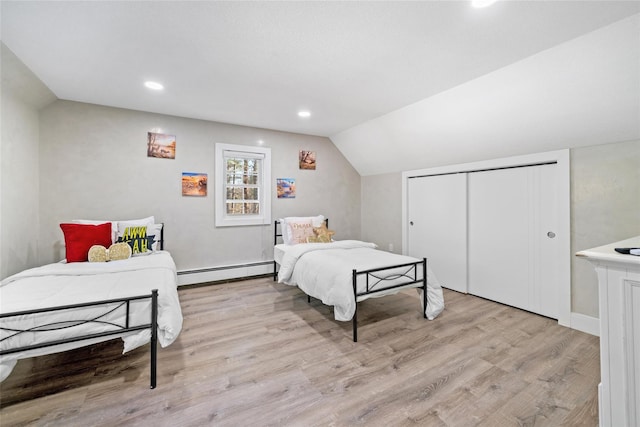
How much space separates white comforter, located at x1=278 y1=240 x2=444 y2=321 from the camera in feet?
8.21

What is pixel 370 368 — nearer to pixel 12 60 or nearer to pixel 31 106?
pixel 12 60

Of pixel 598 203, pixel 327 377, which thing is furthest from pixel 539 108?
pixel 327 377

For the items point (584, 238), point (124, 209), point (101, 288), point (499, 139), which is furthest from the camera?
point (124, 209)

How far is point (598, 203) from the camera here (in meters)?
2.58

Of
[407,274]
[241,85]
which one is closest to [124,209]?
[241,85]

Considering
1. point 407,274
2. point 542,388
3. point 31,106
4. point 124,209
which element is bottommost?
point 542,388

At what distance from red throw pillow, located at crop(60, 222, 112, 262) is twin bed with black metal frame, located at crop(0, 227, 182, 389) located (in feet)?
1.49

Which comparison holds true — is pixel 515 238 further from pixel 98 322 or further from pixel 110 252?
pixel 110 252

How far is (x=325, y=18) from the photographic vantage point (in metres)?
1.84

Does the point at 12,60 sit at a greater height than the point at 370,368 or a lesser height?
greater

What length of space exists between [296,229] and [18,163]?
3143 millimetres

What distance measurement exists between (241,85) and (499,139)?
9.81 feet

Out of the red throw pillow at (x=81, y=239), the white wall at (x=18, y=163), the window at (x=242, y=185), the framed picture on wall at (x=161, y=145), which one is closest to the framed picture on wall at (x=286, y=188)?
the window at (x=242, y=185)

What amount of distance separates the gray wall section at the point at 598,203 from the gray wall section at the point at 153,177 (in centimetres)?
349
